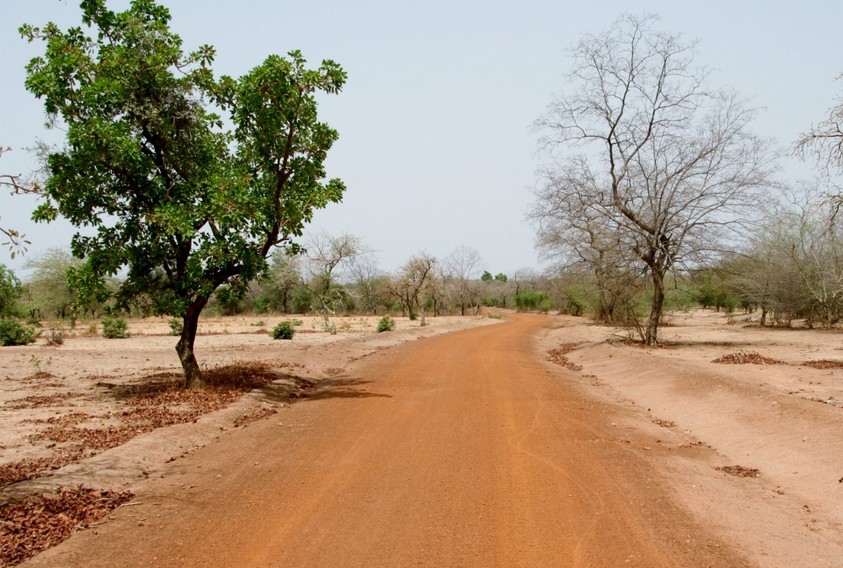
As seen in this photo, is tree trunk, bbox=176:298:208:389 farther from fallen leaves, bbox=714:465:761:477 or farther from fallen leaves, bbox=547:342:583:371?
fallen leaves, bbox=547:342:583:371

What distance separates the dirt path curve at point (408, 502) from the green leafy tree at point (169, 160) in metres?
4.42

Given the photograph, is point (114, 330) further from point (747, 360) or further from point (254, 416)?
point (747, 360)

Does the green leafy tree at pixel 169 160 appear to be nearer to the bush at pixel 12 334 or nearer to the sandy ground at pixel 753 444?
the sandy ground at pixel 753 444

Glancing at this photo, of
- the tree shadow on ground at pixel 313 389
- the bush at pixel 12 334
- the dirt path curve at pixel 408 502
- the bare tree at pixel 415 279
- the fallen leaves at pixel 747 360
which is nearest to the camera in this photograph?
the dirt path curve at pixel 408 502

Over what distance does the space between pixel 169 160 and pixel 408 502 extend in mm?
10256

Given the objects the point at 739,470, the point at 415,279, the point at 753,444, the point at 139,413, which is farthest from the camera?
the point at 415,279

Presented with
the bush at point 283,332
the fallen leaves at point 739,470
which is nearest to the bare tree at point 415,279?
the bush at point 283,332

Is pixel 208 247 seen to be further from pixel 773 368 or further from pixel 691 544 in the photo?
pixel 773 368

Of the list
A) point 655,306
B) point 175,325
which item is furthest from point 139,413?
point 655,306

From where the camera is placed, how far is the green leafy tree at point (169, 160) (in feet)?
38.2

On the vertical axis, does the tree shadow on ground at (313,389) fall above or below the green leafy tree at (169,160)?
below

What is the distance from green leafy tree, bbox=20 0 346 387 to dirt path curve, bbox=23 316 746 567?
4.42 metres

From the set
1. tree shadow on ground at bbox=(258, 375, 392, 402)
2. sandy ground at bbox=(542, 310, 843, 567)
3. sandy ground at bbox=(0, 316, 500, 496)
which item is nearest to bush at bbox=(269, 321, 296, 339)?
sandy ground at bbox=(0, 316, 500, 496)

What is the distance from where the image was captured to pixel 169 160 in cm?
1291
